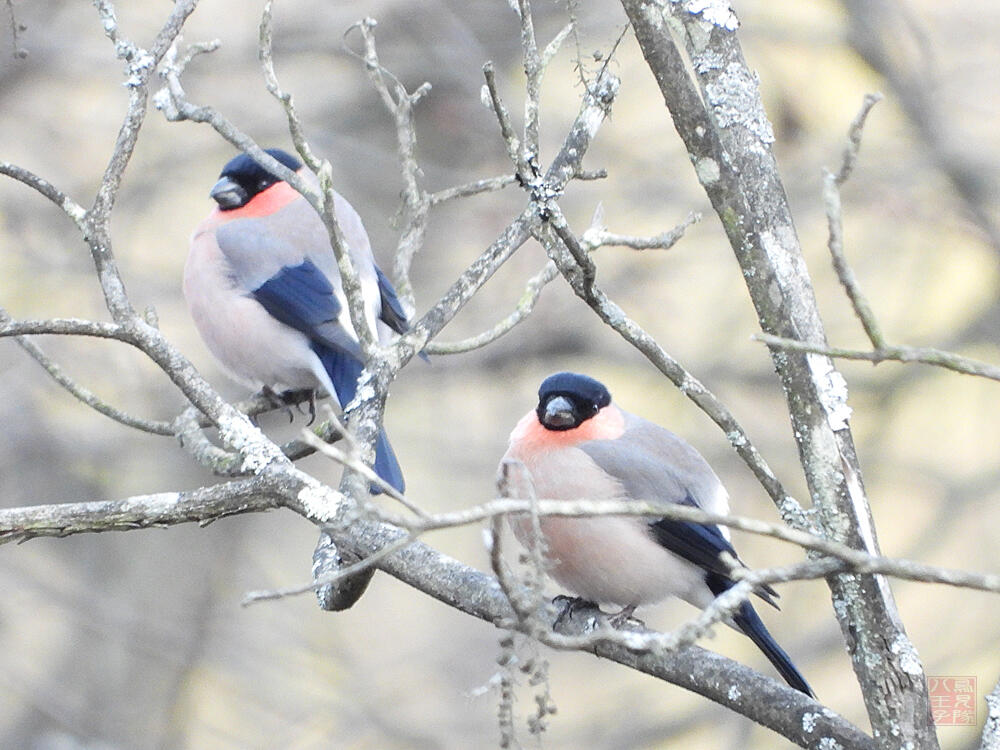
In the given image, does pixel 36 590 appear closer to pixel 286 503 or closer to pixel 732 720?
pixel 732 720

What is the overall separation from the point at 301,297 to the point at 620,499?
142 cm

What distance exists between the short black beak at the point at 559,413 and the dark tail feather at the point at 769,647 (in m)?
0.71

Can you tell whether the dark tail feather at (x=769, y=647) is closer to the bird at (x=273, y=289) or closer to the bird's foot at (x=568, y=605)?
the bird's foot at (x=568, y=605)

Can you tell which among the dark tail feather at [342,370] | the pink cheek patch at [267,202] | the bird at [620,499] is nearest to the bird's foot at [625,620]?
the bird at [620,499]

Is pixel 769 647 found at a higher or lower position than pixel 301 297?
lower

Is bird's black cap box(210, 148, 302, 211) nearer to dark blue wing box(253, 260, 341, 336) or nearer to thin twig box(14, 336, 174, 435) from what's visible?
dark blue wing box(253, 260, 341, 336)

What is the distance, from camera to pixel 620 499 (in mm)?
3324

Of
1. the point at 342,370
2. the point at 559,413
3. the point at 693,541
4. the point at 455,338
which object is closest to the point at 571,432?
the point at 559,413

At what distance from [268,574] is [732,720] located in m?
2.70

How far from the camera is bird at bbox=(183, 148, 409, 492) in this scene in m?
4.07

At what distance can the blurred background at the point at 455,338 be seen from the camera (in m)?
5.79

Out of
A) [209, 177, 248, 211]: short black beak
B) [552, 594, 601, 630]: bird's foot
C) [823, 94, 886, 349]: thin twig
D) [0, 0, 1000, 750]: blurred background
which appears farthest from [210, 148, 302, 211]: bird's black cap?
[823, 94, 886, 349]: thin twig

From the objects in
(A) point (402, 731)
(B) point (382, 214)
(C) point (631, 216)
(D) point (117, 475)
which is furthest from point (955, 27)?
(D) point (117, 475)

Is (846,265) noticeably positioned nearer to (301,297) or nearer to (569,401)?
(569,401)
